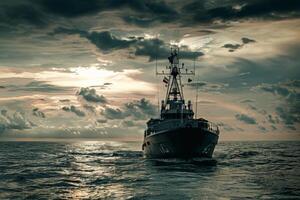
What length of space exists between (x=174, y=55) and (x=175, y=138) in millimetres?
21231

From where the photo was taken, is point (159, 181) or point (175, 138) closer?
point (159, 181)

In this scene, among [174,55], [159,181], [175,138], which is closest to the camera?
[159,181]

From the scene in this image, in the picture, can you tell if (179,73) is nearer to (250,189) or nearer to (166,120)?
(166,120)

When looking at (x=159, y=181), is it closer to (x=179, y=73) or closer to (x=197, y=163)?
(x=197, y=163)

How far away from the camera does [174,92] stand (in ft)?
217

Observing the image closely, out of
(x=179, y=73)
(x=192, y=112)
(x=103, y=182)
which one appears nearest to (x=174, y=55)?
(x=179, y=73)

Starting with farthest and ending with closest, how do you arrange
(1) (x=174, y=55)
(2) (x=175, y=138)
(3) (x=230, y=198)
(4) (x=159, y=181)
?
(1) (x=174, y=55) → (2) (x=175, y=138) → (4) (x=159, y=181) → (3) (x=230, y=198)

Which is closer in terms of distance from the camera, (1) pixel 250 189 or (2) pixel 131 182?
(1) pixel 250 189

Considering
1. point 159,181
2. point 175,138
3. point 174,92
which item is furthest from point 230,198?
point 174,92

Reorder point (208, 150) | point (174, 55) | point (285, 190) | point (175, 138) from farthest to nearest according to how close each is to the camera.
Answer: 1. point (174, 55)
2. point (208, 150)
3. point (175, 138)
4. point (285, 190)

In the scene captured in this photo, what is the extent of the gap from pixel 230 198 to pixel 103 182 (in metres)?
13.6

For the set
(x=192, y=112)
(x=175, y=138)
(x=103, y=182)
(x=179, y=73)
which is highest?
(x=179, y=73)

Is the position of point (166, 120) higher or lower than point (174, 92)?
lower

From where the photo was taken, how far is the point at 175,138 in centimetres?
4803
